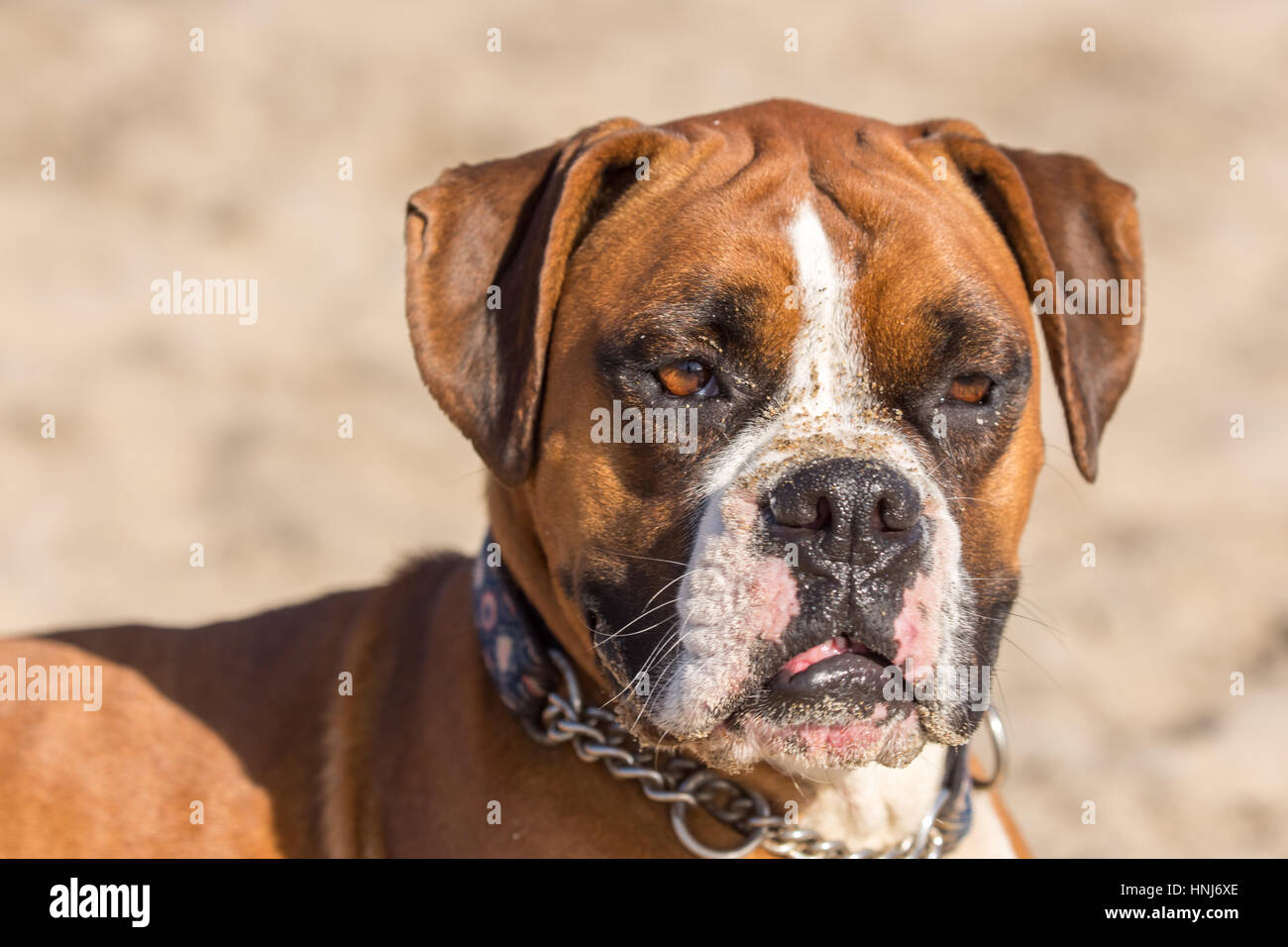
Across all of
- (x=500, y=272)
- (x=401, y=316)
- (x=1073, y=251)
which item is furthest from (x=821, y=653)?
(x=401, y=316)

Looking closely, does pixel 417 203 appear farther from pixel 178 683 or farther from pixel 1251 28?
pixel 1251 28

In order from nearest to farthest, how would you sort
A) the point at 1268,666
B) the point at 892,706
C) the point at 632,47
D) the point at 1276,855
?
the point at 892,706, the point at 1276,855, the point at 1268,666, the point at 632,47

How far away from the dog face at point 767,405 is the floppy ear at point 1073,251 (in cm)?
1

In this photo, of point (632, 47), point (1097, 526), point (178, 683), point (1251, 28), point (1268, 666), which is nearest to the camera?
point (178, 683)

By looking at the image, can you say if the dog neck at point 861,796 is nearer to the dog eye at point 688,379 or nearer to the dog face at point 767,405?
the dog face at point 767,405

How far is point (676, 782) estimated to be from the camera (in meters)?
3.10

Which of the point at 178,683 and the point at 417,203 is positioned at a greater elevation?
the point at 417,203

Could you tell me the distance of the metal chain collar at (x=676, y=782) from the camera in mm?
3074

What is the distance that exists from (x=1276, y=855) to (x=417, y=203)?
12.1ft

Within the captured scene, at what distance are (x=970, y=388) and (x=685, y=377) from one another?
62 centimetres

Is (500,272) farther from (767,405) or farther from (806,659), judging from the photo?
(806,659)

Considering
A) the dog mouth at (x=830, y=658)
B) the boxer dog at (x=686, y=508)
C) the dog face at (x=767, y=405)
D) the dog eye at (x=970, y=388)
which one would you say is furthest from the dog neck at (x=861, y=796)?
the dog eye at (x=970, y=388)
